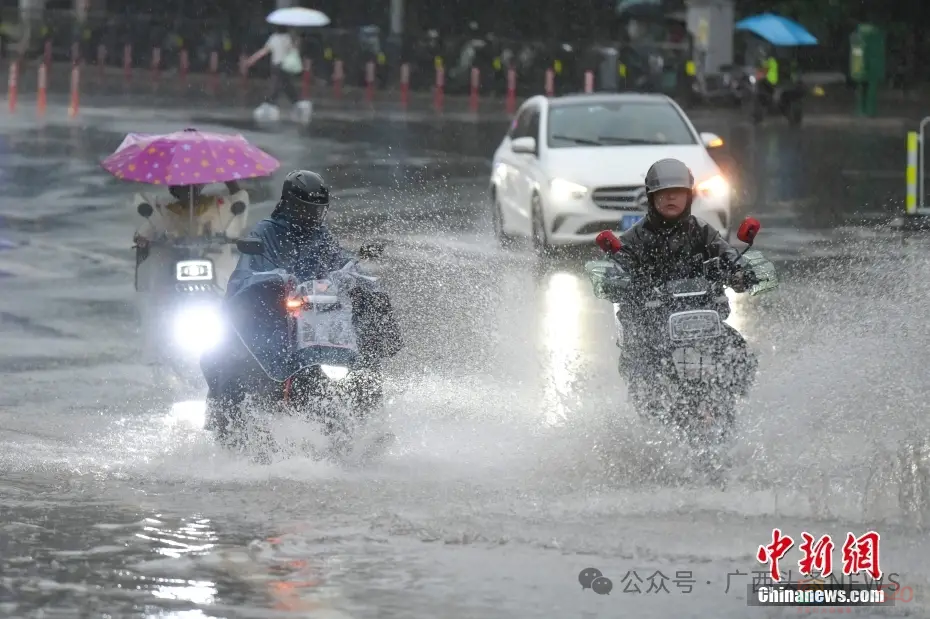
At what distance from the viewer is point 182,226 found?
11.9m

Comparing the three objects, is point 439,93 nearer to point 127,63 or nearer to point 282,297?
point 127,63

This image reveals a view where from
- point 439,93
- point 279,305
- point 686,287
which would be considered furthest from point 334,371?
point 439,93

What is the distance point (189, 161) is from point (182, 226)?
390 mm

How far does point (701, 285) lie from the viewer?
855 centimetres

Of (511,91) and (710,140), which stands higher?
(511,91)

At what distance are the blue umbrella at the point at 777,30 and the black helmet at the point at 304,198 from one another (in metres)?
32.5

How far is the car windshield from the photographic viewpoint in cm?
1828

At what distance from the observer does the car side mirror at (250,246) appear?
8820mm

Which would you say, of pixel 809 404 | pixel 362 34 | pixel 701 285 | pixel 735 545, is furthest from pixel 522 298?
pixel 362 34

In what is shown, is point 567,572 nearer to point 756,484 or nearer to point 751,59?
point 756,484

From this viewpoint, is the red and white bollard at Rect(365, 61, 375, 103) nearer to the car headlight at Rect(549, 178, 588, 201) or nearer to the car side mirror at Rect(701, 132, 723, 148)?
the car side mirror at Rect(701, 132, 723, 148)

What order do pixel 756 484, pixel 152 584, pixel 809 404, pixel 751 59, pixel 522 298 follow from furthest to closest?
pixel 751 59, pixel 522 298, pixel 809 404, pixel 756 484, pixel 152 584

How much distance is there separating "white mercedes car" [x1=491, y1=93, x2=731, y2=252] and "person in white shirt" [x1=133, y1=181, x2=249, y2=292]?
18.6 feet

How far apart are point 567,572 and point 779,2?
42.8 meters
